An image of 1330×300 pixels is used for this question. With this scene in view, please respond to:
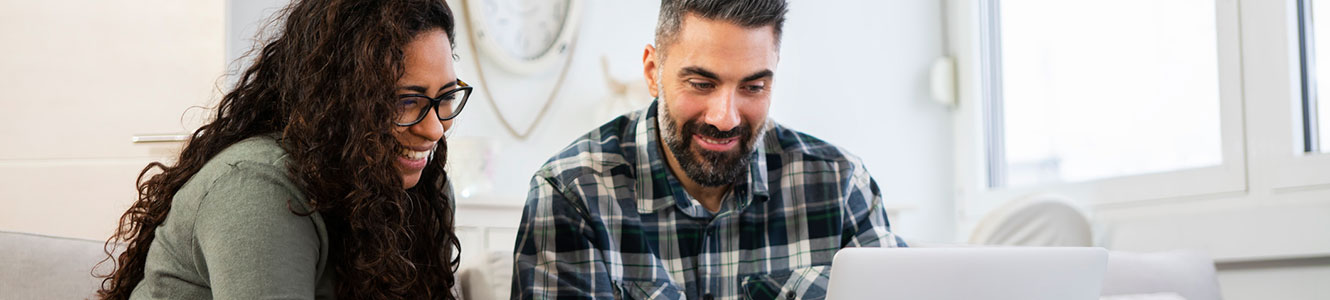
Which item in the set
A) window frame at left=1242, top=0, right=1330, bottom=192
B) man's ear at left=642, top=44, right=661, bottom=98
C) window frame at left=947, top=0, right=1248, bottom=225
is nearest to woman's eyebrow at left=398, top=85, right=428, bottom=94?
man's ear at left=642, top=44, right=661, bottom=98

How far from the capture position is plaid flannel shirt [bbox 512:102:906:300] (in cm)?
153

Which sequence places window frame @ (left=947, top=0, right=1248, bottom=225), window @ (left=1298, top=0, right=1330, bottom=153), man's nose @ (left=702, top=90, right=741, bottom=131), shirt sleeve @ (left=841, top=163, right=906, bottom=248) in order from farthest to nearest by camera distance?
window frame @ (left=947, top=0, right=1248, bottom=225)
window @ (left=1298, top=0, right=1330, bottom=153)
shirt sleeve @ (left=841, top=163, right=906, bottom=248)
man's nose @ (left=702, top=90, right=741, bottom=131)

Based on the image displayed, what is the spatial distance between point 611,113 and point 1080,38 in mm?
1417

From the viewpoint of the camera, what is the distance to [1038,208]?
2.83 meters

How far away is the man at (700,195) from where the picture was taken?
1.55 metres

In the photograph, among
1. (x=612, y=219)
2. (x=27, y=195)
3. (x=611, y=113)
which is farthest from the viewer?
(x=611, y=113)

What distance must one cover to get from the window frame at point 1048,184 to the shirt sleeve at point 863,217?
49.9 inches

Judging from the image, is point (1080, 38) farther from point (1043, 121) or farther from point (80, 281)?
point (80, 281)

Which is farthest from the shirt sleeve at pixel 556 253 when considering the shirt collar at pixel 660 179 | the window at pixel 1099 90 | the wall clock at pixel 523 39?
the window at pixel 1099 90

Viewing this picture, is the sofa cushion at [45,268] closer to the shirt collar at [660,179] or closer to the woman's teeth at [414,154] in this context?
the woman's teeth at [414,154]

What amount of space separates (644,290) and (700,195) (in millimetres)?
216

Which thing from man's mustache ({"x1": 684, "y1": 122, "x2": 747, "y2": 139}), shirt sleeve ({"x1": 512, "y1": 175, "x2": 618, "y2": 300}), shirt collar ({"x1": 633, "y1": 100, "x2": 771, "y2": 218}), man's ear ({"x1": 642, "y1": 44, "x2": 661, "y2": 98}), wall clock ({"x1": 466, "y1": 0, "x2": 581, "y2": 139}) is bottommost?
shirt sleeve ({"x1": 512, "y1": 175, "x2": 618, "y2": 300})

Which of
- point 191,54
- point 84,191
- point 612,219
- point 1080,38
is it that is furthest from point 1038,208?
point 84,191

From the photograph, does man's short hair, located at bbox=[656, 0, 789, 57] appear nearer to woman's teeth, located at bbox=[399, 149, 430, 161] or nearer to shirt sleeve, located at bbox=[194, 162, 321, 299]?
woman's teeth, located at bbox=[399, 149, 430, 161]
